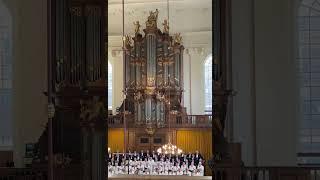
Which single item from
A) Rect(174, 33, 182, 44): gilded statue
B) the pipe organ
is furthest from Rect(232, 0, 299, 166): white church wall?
Rect(174, 33, 182, 44): gilded statue

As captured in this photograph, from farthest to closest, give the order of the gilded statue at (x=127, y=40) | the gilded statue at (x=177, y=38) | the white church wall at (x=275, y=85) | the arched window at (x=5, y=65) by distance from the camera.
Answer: the gilded statue at (x=177, y=38), the gilded statue at (x=127, y=40), the arched window at (x=5, y=65), the white church wall at (x=275, y=85)

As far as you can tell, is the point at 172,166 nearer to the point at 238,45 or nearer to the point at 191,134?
the point at 191,134

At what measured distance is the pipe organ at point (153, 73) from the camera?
21562 millimetres

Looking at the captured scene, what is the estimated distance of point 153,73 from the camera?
21906 millimetres

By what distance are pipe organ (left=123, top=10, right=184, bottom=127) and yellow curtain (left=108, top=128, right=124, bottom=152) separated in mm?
919

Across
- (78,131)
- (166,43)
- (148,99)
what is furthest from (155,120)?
(78,131)

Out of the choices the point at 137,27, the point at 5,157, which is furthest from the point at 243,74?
the point at 137,27

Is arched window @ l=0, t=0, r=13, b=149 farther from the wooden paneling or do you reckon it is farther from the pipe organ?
the pipe organ

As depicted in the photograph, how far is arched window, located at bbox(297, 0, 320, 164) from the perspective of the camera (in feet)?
43.2

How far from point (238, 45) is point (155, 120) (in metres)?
9.66

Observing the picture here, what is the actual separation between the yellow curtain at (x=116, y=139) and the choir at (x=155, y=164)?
2182 mm

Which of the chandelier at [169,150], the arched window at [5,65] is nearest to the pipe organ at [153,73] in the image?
the chandelier at [169,150]

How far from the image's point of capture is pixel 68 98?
1252 centimetres

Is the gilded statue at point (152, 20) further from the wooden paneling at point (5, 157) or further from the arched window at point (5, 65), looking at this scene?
the wooden paneling at point (5, 157)
